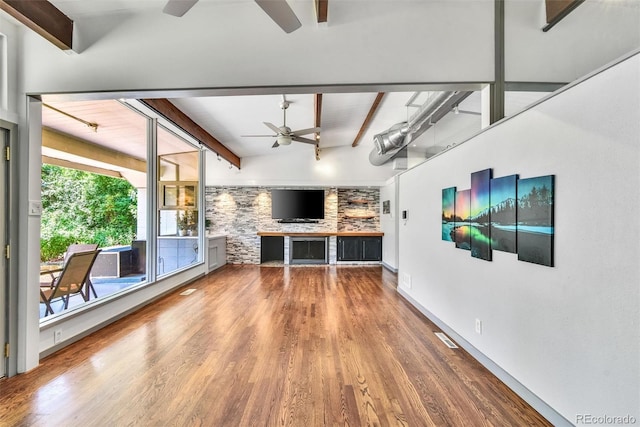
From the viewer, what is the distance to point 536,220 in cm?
184

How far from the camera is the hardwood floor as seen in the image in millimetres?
1795

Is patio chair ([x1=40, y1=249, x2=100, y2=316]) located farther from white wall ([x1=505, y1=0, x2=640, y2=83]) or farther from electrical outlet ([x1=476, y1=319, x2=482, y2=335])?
white wall ([x1=505, y1=0, x2=640, y2=83])

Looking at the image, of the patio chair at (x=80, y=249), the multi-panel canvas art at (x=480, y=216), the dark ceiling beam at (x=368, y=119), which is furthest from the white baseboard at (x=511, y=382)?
the patio chair at (x=80, y=249)

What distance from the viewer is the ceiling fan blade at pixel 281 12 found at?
1718mm

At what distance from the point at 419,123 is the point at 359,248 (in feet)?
14.0

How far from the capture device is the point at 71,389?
6.81 ft

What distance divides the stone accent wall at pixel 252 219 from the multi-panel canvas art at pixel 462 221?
5.02 m

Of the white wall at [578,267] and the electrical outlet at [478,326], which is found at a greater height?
the white wall at [578,267]

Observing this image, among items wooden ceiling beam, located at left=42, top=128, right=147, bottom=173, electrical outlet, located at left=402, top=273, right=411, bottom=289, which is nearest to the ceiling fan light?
wooden ceiling beam, located at left=42, top=128, right=147, bottom=173

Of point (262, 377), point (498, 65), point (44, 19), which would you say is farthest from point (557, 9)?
point (44, 19)

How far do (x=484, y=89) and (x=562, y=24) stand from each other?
26.9 inches

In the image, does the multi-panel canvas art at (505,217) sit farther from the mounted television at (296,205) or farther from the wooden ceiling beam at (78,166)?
the mounted television at (296,205)

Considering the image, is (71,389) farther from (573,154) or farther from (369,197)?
(369,197)

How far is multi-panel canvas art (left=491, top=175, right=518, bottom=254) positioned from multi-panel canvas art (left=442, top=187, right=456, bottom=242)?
2.18 ft
